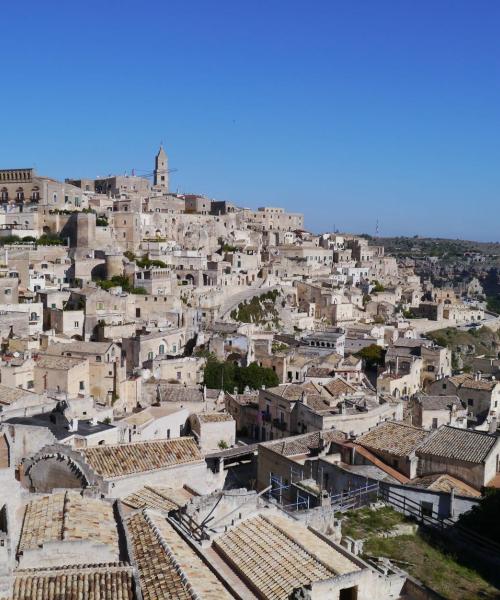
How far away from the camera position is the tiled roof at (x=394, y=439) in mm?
16172

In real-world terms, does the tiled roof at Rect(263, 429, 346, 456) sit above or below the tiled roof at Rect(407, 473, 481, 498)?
below

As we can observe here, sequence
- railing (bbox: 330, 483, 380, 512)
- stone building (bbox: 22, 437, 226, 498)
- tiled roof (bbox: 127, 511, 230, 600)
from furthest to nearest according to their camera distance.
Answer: railing (bbox: 330, 483, 380, 512) → stone building (bbox: 22, 437, 226, 498) → tiled roof (bbox: 127, 511, 230, 600)

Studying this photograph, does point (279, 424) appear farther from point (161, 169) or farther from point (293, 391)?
point (161, 169)

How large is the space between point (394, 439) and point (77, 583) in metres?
10.3

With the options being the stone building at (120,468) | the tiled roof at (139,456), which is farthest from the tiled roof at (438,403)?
the tiled roof at (139,456)

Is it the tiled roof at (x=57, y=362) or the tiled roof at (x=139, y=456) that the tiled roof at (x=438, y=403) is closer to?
the tiled roof at (x=139, y=456)

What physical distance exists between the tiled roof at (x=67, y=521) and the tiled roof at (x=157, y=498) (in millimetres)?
1359

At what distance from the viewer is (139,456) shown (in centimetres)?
1408

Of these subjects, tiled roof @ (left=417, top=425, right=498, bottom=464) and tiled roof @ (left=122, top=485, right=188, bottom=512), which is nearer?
tiled roof @ (left=122, top=485, right=188, bottom=512)

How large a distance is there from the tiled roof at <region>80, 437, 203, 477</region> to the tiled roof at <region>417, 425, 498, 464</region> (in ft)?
17.8

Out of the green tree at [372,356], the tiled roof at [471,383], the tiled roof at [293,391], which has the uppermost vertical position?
the tiled roof at [293,391]

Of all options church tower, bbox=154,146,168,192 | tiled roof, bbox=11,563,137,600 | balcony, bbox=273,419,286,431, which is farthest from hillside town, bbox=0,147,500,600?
church tower, bbox=154,146,168,192

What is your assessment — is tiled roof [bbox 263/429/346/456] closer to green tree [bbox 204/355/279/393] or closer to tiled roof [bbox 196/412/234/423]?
tiled roof [bbox 196/412/234/423]

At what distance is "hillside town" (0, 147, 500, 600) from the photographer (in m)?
9.37
